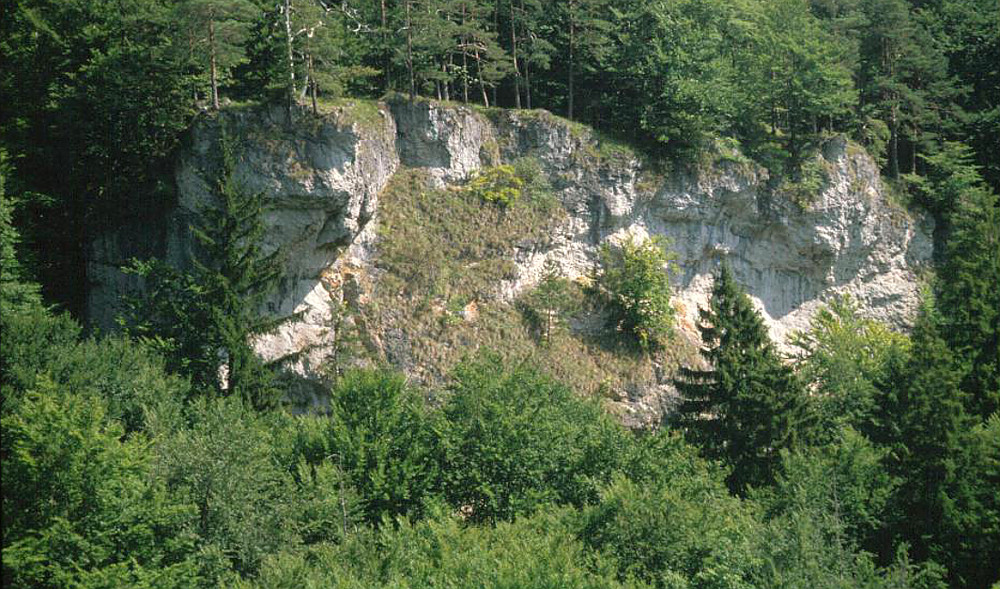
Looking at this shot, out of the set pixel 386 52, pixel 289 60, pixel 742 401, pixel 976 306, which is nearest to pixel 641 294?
pixel 742 401

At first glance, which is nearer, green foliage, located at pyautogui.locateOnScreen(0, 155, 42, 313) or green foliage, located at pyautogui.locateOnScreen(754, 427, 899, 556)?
green foliage, located at pyautogui.locateOnScreen(754, 427, 899, 556)

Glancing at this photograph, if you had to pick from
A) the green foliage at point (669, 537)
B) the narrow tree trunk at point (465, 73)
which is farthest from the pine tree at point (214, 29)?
the green foliage at point (669, 537)

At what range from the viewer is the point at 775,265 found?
35281mm

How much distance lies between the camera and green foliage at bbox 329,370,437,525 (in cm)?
1930

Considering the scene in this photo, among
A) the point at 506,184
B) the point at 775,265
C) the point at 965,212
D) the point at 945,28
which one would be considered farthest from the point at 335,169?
the point at 945,28

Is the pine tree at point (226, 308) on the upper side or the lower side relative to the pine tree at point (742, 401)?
upper

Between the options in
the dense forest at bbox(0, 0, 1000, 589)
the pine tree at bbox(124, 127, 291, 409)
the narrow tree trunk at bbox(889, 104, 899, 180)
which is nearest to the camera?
the dense forest at bbox(0, 0, 1000, 589)

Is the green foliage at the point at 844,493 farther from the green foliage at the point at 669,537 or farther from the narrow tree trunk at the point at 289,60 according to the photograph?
the narrow tree trunk at the point at 289,60

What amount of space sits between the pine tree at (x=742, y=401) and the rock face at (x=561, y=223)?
6.94m

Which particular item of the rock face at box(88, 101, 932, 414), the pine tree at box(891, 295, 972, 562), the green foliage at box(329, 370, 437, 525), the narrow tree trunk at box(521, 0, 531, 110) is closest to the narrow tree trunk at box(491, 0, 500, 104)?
the narrow tree trunk at box(521, 0, 531, 110)

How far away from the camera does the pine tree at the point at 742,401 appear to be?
23.5 m

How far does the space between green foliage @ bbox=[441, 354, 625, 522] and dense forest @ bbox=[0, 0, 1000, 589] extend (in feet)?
0.29

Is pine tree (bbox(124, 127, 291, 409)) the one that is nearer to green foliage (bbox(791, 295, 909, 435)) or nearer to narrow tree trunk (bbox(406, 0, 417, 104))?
narrow tree trunk (bbox(406, 0, 417, 104))

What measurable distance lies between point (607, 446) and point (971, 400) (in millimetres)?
10093
